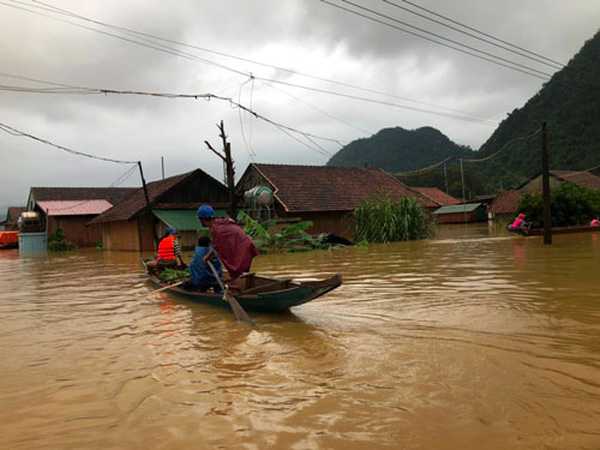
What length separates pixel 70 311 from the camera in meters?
8.94

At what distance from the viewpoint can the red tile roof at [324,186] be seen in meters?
26.6

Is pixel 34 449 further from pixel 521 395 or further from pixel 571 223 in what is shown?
pixel 571 223

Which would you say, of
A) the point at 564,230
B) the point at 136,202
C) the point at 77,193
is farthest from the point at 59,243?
the point at 564,230

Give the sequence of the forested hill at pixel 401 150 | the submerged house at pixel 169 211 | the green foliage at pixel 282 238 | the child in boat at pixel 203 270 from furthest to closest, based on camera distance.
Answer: the forested hill at pixel 401 150, the submerged house at pixel 169 211, the green foliage at pixel 282 238, the child in boat at pixel 203 270

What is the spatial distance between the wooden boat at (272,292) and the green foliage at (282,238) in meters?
12.4

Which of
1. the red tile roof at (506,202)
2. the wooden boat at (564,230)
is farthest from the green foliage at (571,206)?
the red tile roof at (506,202)

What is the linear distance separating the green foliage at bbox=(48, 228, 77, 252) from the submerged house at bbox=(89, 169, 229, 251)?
503 cm

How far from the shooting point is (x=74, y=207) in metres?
37.6

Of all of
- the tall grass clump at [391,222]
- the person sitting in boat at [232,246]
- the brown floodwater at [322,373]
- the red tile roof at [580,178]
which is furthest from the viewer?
the red tile roof at [580,178]

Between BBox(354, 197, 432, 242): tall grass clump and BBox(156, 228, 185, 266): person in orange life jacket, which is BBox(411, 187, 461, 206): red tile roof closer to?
BBox(354, 197, 432, 242): tall grass clump

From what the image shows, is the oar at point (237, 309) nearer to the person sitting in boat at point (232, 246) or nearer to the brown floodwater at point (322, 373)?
the brown floodwater at point (322, 373)

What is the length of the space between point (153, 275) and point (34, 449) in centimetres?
890

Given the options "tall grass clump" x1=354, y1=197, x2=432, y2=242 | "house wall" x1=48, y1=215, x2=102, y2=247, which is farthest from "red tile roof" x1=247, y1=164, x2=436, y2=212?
"house wall" x1=48, y1=215, x2=102, y2=247

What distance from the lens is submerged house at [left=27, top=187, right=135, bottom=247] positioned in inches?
1405
